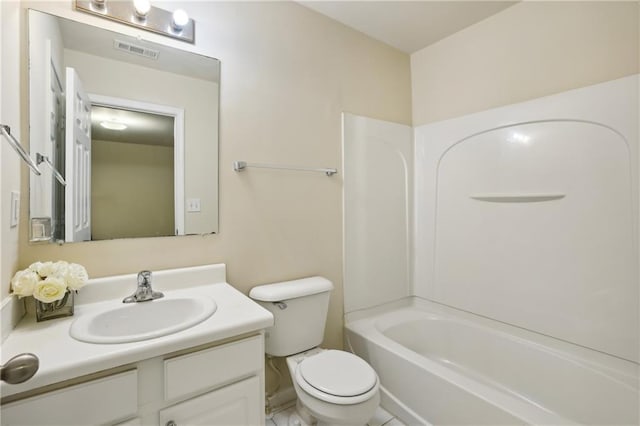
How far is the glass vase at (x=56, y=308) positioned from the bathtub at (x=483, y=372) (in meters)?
1.47

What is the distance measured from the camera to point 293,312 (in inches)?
63.5

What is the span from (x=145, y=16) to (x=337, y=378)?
74.7 inches

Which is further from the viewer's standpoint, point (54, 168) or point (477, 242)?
point (477, 242)

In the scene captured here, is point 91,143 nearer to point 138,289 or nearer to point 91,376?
point 138,289

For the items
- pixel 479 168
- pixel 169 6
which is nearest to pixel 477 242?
pixel 479 168

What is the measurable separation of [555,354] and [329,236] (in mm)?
1415

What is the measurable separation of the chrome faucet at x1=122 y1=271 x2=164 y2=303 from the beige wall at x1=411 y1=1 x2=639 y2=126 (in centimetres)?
215

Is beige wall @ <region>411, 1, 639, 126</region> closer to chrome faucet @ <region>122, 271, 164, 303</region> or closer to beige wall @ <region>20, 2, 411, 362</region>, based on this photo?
beige wall @ <region>20, 2, 411, 362</region>

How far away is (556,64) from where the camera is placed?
1.70 meters

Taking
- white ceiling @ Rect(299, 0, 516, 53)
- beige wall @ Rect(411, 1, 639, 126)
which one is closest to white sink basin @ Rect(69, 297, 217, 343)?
white ceiling @ Rect(299, 0, 516, 53)

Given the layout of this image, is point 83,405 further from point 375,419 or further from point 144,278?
point 375,419

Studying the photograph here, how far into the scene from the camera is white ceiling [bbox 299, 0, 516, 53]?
73.0 inches

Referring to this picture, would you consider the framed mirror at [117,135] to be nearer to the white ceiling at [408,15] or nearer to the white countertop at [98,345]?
the white countertop at [98,345]

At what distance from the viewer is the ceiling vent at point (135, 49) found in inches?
52.7
